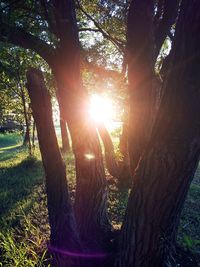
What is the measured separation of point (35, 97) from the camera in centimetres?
306

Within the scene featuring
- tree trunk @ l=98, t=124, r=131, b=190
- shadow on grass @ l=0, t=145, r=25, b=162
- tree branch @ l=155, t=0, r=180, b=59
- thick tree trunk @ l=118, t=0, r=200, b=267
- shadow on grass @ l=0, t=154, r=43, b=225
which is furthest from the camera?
shadow on grass @ l=0, t=145, r=25, b=162

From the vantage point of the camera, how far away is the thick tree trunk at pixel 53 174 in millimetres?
3070

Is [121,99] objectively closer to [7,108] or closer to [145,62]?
[145,62]

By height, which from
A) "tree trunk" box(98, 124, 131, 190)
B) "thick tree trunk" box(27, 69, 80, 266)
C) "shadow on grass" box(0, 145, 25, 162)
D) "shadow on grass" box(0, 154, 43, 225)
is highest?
"thick tree trunk" box(27, 69, 80, 266)

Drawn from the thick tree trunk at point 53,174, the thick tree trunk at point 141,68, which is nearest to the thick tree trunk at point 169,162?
the thick tree trunk at point 53,174

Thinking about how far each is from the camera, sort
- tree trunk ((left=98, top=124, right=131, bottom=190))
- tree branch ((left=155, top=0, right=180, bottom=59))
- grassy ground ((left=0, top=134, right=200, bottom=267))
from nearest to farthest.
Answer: grassy ground ((left=0, top=134, right=200, bottom=267)) < tree branch ((left=155, top=0, right=180, bottom=59)) < tree trunk ((left=98, top=124, right=131, bottom=190))

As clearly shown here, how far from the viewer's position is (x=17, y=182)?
326 inches

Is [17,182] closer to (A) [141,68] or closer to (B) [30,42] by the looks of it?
(B) [30,42]

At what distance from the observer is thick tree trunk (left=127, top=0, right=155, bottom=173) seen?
12.2 ft

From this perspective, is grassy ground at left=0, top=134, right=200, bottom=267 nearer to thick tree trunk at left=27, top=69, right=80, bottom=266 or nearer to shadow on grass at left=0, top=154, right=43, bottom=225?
shadow on grass at left=0, top=154, right=43, bottom=225

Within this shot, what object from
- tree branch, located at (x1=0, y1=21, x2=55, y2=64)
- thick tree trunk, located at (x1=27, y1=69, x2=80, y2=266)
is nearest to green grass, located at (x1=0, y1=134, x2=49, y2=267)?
thick tree trunk, located at (x1=27, y1=69, x2=80, y2=266)

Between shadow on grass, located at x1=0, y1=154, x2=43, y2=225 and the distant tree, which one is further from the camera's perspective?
shadow on grass, located at x1=0, y1=154, x2=43, y2=225

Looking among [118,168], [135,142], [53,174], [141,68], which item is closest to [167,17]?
[141,68]

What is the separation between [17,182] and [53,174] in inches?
222
